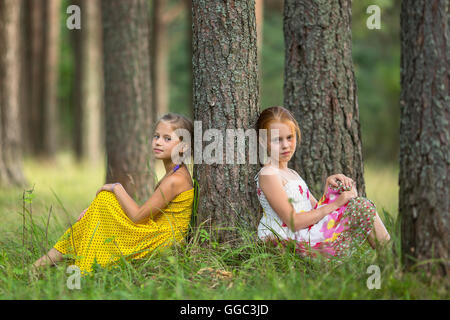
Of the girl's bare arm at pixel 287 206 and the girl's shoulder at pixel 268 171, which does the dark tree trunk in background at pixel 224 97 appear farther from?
the girl's bare arm at pixel 287 206

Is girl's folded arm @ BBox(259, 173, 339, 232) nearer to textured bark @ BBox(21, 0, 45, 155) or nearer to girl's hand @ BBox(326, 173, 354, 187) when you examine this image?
girl's hand @ BBox(326, 173, 354, 187)

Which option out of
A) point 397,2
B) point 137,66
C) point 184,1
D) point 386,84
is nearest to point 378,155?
point 386,84

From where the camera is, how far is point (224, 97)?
11.9 ft

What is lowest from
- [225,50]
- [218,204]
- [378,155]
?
[378,155]

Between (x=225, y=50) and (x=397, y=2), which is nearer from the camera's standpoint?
(x=225, y=50)

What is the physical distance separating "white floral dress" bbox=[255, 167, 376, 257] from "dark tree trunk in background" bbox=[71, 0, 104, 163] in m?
9.91

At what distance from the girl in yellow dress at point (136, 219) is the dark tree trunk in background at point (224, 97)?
0.65ft

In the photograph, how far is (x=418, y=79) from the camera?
2863 mm

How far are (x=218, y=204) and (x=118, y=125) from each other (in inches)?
135

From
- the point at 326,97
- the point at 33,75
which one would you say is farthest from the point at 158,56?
the point at 326,97

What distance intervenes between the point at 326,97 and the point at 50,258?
2595 mm

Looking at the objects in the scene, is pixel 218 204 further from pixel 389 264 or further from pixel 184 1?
pixel 184 1

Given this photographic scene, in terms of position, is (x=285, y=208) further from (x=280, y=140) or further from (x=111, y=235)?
(x=111, y=235)

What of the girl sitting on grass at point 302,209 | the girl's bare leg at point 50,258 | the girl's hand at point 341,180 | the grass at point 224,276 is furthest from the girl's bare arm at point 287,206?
the girl's bare leg at point 50,258
